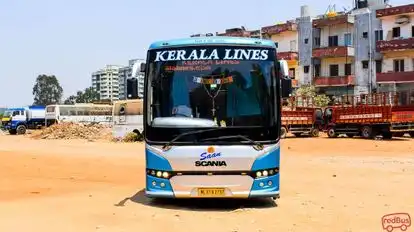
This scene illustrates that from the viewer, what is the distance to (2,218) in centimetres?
912

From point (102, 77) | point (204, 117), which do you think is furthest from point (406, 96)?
point (102, 77)

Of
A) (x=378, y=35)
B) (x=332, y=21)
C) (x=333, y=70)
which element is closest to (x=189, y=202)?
(x=378, y=35)

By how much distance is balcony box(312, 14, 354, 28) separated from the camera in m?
49.1

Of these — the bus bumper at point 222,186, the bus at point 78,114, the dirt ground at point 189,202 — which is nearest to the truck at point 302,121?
the dirt ground at point 189,202

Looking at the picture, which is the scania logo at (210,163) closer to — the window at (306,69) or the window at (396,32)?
the window at (396,32)

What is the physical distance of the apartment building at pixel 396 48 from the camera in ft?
147

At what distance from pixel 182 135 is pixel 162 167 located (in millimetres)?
676

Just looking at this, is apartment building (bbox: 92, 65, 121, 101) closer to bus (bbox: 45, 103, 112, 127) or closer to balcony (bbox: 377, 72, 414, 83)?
bus (bbox: 45, 103, 112, 127)

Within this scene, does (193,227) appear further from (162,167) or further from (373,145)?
(373,145)

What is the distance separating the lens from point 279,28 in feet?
180

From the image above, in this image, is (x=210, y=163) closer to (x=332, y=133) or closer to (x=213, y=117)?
(x=213, y=117)

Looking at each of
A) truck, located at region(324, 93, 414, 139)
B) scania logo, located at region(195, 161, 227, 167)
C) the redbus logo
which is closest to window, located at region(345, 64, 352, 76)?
truck, located at region(324, 93, 414, 139)

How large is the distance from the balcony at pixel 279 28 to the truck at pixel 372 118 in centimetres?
1937

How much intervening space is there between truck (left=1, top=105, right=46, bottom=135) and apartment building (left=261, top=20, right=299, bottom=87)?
24444mm
